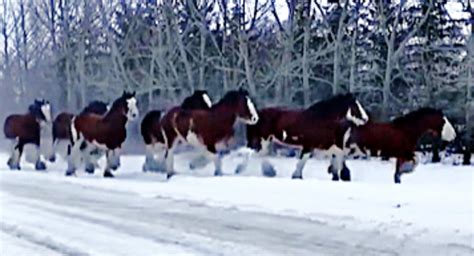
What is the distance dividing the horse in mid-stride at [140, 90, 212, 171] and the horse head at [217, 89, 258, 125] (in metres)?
1.05

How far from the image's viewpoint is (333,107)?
17.4 m

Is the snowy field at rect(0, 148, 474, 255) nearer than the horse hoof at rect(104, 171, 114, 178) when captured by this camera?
Yes

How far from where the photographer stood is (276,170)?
19812mm

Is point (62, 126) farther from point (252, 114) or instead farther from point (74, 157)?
point (252, 114)

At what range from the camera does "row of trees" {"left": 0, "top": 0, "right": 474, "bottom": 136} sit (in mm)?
29516

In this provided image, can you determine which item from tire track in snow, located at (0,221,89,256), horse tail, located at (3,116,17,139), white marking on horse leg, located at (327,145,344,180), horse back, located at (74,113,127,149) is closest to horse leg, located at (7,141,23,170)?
horse tail, located at (3,116,17,139)

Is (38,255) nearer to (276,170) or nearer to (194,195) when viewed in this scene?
(194,195)

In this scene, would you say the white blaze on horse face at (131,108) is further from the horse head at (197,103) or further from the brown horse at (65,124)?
the brown horse at (65,124)

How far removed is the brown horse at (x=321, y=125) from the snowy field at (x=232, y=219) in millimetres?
2808

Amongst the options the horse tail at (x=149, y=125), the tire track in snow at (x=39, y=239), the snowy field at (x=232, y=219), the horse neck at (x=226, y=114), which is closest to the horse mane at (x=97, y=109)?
the horse tail at (x=149, y=125)

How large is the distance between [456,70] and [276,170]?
1289 cm

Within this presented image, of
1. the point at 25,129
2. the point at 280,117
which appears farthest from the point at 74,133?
the point at 280,117

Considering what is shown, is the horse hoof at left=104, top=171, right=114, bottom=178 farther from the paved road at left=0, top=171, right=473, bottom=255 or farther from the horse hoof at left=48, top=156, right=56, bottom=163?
the paved road at left=0, top=171, right=473, bottom=255

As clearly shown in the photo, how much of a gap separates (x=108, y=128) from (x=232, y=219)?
32.5 feet
